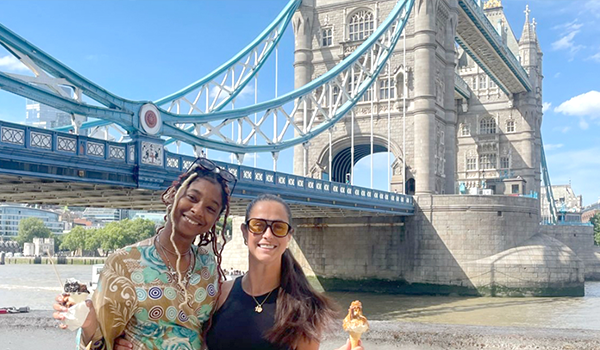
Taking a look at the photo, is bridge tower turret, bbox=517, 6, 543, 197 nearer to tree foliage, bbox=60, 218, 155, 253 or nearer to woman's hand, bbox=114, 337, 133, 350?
tree foliage, bbox=60, 218, 155, 253

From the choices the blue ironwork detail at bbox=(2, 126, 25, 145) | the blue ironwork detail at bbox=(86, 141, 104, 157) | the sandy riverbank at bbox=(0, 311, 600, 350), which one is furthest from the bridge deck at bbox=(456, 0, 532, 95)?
the sandy riverbank at bbox=(0, 311, 600, 350)

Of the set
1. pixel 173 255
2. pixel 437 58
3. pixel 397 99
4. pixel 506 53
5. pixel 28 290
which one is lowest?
pixel 28 290

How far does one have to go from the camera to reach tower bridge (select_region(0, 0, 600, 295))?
14266 millimetres

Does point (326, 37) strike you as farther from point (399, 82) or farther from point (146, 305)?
point (146, 305)

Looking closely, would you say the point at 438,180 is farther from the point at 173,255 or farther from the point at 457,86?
the point at 173,255

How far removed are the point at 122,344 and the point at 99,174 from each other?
12595 mm

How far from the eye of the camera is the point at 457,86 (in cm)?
4681

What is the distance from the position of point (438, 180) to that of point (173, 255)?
31675 mm

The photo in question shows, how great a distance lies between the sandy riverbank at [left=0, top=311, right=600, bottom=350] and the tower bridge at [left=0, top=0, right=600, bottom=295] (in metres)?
7.32

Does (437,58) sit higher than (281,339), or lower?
higher

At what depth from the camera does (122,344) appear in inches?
97.0

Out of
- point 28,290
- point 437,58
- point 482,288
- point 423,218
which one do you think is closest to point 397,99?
point 437,58

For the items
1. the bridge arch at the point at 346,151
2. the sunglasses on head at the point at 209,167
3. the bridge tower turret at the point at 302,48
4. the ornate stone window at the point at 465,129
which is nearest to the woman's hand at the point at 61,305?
the sunglasses on head at the point at 209,167

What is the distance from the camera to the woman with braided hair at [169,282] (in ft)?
7.96
